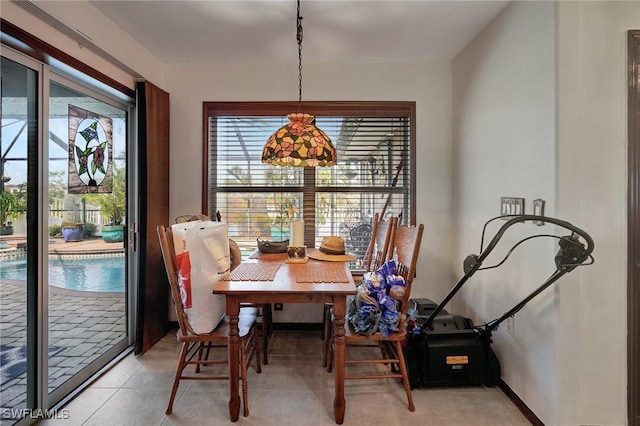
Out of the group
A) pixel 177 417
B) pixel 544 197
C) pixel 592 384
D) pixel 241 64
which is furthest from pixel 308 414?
pixel 241 64

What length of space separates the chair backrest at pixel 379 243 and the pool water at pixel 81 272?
2.11 m

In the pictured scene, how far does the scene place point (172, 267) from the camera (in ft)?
5.82

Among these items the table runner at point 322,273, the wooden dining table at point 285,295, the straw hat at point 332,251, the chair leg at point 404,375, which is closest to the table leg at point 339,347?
the wooden dining table at point 285,295

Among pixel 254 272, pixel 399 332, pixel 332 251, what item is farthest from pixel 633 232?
pixel 254 272

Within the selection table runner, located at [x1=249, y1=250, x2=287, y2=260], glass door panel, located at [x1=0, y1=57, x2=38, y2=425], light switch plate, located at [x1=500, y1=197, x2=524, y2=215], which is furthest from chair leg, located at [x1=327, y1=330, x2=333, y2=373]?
glass door panel, located at [x1=0, y1=57, x2=38, y2=425]

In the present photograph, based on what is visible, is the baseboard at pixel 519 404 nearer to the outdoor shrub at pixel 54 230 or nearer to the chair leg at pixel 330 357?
the chair leg at pixel 330 357

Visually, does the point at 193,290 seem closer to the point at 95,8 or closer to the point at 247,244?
the point at 247,244

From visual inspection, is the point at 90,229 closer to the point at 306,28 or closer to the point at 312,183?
the point at 312,183

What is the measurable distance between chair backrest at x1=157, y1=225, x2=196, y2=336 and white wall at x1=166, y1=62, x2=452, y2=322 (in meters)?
1.38

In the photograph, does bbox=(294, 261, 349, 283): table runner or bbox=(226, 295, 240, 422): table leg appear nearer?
bbox=(226, 295, 240, 422): table leg

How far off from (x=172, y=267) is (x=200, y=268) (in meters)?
0.15

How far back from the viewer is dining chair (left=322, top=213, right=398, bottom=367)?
93.4 inches

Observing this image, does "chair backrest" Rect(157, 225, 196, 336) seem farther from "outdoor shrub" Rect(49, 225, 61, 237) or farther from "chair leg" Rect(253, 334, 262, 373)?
"outdoor shrub" Rect(49, 225, 61, 237)

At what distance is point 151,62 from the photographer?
284 cm
